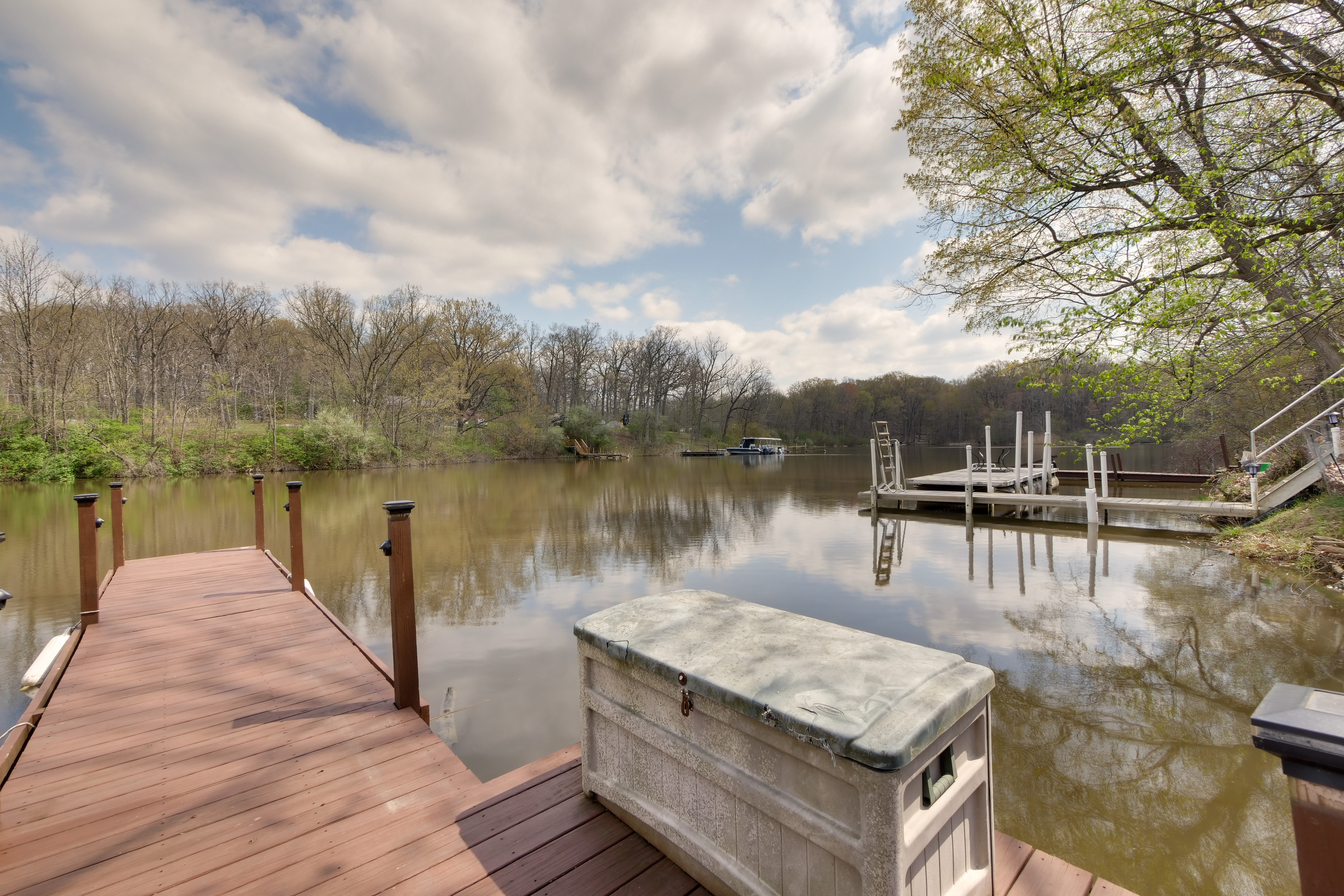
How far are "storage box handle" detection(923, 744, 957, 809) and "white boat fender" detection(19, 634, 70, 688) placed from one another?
17.0 ft

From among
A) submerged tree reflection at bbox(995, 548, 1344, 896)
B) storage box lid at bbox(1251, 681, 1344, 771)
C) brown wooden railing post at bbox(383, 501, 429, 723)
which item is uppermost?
storage box lid at bbox(1251, 681, 1344, 771)

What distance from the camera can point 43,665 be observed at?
4000 mm

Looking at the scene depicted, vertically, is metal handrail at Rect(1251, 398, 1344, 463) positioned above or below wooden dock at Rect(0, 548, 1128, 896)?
above

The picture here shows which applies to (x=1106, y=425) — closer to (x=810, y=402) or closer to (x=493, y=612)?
(x=493, y=612)

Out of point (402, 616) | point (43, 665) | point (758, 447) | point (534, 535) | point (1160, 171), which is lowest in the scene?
point (534, 535)

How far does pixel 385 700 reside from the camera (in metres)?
3.49

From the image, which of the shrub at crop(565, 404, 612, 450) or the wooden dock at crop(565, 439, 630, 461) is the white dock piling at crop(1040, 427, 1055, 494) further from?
the shrub at crop(565, 404, 612, 450)

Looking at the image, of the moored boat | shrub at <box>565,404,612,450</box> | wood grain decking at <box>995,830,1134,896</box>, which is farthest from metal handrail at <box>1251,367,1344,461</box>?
the moored boat

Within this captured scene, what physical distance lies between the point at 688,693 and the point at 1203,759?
159 inches

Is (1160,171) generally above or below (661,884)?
above

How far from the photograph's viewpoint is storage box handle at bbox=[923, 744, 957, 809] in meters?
1.48

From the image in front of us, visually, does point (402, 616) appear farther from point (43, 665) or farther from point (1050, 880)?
point (1050, 880)

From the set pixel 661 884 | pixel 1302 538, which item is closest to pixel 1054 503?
pixel 1302 538

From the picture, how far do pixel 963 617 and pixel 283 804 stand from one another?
6.51m
